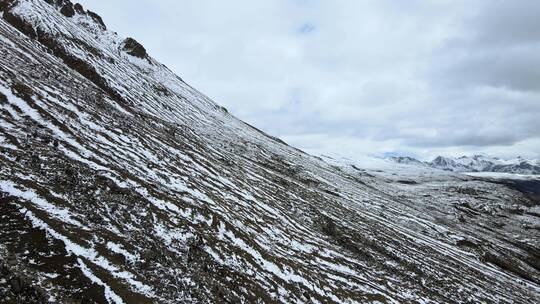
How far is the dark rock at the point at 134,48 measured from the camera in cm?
8650

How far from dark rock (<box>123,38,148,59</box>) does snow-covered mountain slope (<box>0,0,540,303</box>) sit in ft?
96.2

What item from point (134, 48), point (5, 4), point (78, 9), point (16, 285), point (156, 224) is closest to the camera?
point (16, 285)

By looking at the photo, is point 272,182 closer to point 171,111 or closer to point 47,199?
point 171,111

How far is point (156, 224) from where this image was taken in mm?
18859

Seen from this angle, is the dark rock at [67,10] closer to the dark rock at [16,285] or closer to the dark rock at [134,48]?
the dark rock at [134,48]

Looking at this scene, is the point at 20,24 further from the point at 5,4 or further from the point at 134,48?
the point at 134,48

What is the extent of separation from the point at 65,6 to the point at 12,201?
84731 mm

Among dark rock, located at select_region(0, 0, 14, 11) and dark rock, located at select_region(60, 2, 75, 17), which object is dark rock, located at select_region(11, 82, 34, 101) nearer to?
dark rock, located at select_region(0, 0, 14, 11)

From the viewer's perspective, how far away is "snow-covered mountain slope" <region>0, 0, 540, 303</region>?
14.0 metres

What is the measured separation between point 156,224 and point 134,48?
8178 cm

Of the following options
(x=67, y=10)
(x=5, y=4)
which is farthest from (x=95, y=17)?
(x=5, y=4)

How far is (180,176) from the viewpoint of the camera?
2817 centimetres

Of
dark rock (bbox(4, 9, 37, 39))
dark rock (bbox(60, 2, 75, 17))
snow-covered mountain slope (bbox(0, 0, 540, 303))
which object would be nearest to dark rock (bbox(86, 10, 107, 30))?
dark rock (bbox(60, 2, 75, 17))

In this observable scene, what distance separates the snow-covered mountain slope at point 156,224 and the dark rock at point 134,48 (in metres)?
29.3
